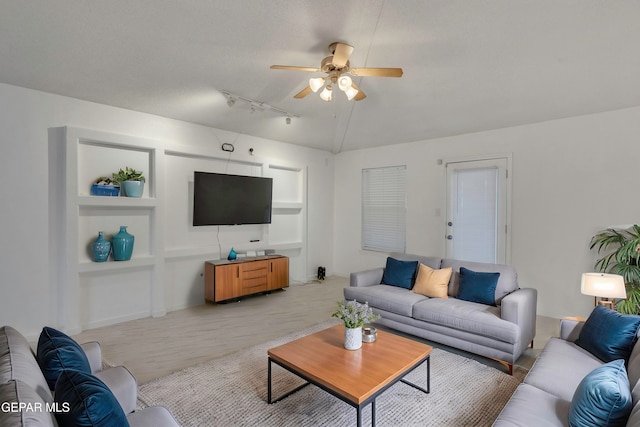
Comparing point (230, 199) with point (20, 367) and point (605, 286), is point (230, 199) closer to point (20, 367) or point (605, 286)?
point (20, 367)

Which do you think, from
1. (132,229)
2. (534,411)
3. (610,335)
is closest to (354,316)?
(534,411)

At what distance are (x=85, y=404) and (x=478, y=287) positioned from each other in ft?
10.8

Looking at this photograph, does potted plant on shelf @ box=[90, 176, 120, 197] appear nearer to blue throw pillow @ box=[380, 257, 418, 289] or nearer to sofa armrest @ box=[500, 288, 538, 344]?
blue throw pillow @ box=[380, 257, 418, 289]

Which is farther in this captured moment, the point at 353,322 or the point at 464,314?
the point at 464,314

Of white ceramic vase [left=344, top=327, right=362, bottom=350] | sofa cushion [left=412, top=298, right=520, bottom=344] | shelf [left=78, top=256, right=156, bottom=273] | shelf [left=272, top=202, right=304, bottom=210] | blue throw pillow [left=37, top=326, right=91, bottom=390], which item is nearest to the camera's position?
blue throw pillow [left=37, top=326, right=91, bottom=390]

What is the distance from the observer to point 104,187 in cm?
377

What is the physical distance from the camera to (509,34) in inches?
97.7

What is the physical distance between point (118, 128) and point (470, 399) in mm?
4575

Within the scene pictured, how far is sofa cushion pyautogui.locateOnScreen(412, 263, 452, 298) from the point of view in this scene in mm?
3514

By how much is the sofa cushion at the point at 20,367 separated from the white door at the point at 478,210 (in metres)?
5.01

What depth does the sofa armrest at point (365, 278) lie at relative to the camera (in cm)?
398

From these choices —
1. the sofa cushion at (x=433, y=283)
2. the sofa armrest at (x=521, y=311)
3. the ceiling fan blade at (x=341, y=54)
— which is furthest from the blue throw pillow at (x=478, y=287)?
the ceiling fan blade at (x=341, y=54)

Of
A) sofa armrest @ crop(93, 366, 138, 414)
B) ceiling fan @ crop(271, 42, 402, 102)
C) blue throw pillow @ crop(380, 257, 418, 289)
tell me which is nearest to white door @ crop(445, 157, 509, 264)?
blue throw pillow @ crop(380, 257, 418, 289)

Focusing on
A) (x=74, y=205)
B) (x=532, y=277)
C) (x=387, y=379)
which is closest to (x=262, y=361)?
(x=387, y=379)
